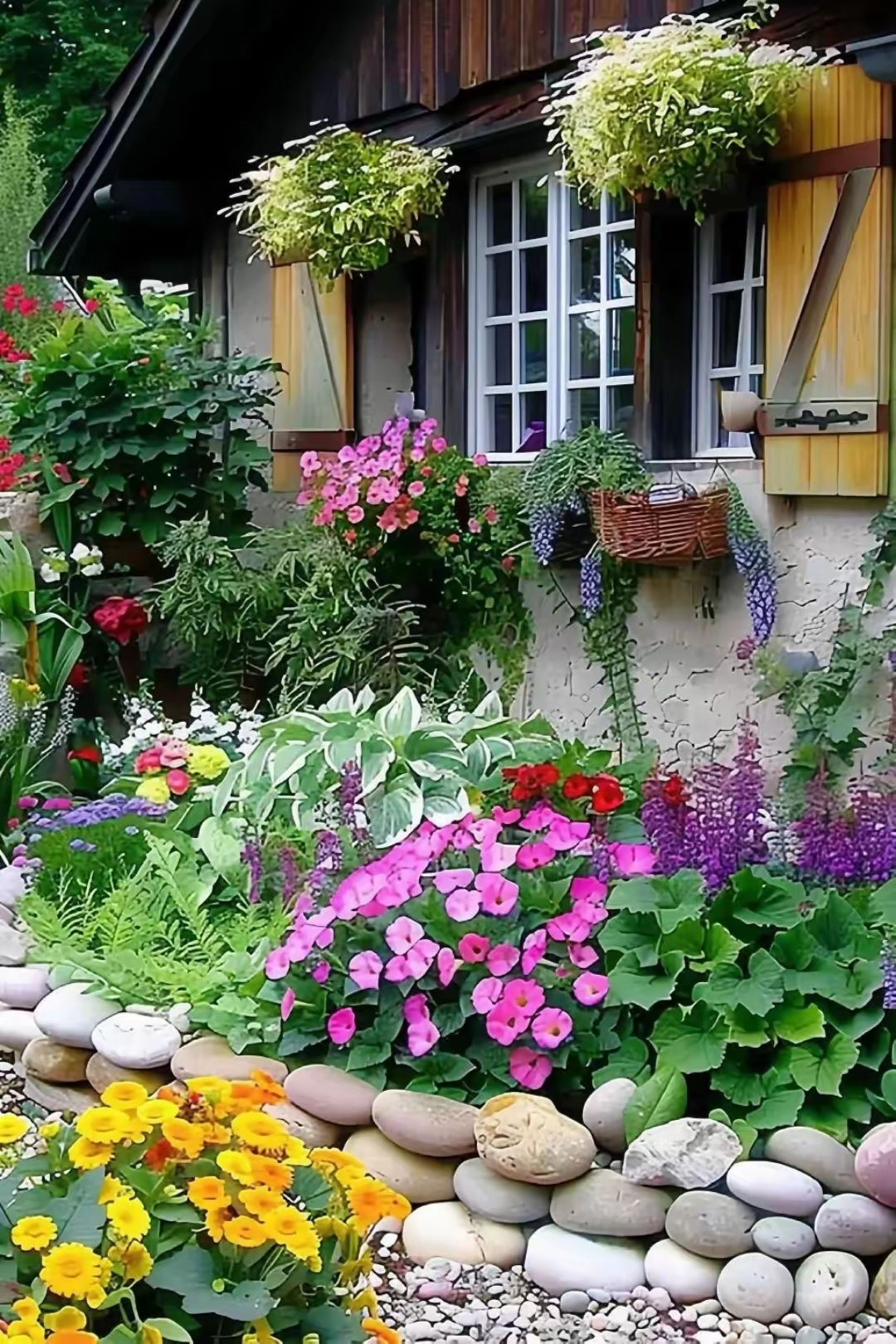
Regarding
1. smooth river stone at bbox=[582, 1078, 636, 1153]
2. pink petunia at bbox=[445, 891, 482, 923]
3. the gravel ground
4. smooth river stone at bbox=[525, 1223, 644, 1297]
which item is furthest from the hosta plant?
pink petunia at bbox=[445, 891, 482, 923]

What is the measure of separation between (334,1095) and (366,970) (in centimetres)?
27

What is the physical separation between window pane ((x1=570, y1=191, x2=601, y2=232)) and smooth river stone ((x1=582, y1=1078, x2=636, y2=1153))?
11.7ft

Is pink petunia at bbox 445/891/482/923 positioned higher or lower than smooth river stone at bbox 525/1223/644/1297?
higher

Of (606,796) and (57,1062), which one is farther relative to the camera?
(57,1062)

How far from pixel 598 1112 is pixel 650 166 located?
2.81 m

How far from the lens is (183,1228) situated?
2.18 meters

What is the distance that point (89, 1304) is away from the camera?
6.57 ft

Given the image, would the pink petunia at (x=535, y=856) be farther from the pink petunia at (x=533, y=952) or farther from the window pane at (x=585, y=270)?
the window pane at (x=585, y=270)

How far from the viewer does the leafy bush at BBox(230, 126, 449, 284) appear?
618 centimetres

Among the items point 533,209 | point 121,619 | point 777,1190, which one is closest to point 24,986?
point 777,1190

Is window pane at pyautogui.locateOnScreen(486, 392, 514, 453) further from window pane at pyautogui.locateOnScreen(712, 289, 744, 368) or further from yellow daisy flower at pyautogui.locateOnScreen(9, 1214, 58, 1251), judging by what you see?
yellow daisy flower at pyautogui.locateOnScreen(9, 1214, 58, 1251)

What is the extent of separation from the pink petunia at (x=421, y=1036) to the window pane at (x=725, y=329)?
2792 millimetres

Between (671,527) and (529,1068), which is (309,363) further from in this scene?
(529,1068)

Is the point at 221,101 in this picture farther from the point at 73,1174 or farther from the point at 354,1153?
the point at 73,1174
